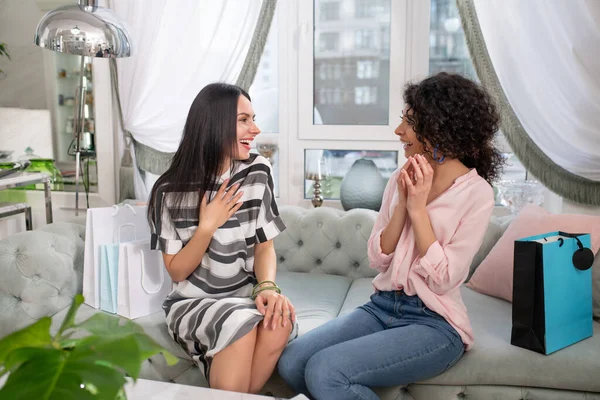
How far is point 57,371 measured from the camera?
2.12 feet

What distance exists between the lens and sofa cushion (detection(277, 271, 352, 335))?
6.62 feet

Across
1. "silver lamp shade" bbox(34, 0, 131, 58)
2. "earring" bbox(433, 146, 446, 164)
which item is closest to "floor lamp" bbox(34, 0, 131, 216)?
"silver lamp shade" bbox(34, 0, 131, 58)

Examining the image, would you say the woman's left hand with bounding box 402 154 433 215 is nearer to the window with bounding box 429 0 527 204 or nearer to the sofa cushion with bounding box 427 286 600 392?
the sofa cushion with bounding box 427 286 600 392

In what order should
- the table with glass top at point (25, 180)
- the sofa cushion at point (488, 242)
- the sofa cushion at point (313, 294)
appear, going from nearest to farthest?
the sofa cushion at point (313, 294) → the sofa cushion at point (488, 242) → the table with glass top at point (25, 180)

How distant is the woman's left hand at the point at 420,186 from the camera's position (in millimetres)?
1588

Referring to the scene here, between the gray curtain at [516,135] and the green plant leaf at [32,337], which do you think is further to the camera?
the gray curtain at [516,135]

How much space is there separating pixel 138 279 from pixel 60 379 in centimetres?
134

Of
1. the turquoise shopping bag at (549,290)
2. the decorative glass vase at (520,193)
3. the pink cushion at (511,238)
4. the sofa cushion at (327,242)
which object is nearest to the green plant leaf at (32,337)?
the turquoise shopping bag at (549,290)

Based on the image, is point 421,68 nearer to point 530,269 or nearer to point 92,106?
point 530,269

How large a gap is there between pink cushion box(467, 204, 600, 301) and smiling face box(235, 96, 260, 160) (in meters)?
1.02

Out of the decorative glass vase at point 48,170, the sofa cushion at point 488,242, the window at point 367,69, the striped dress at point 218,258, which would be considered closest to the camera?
the striped dress at point 218,258

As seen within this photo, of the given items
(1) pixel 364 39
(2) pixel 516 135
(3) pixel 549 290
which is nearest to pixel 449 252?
(3) pixel 549 290

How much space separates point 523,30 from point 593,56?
0.31 meters

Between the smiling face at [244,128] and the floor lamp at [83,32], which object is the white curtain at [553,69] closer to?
the smiling face at [244,128]
